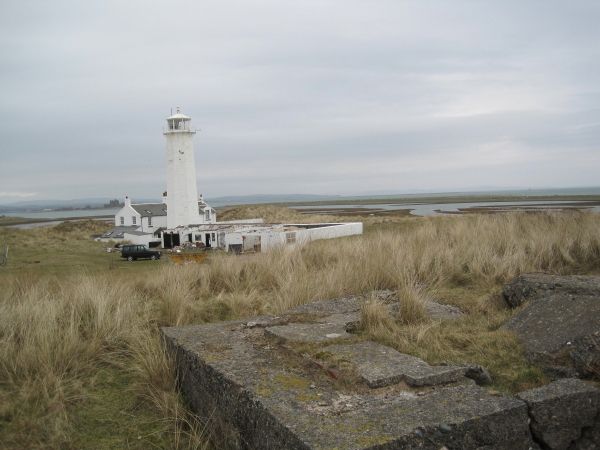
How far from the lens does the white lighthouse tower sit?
4328cm

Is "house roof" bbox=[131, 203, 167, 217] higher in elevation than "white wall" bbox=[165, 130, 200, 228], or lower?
lower

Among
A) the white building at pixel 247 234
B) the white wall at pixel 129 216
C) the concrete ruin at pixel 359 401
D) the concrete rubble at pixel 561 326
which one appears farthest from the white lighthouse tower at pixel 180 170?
the concrete ruin at pixel 359 401

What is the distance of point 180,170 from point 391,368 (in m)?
41.5

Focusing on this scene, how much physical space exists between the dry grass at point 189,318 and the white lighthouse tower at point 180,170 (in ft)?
113

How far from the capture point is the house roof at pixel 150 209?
53.0 metres

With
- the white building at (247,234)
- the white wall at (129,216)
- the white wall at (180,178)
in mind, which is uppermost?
the white wall at (180,178)

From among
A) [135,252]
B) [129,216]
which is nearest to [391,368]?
[135,252]

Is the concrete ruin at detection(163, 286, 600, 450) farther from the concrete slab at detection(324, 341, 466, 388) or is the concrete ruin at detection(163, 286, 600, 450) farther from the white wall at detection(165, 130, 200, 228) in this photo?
the white wall at detection(165, 130, 200, 228)

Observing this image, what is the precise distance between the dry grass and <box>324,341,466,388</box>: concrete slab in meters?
0.40

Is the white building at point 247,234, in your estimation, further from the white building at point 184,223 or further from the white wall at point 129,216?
the white wall at point 129,216

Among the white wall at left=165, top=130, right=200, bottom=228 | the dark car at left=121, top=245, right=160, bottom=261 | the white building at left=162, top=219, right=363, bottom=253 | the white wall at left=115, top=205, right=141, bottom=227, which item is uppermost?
the white wall at left=165, top=130, right=200, bottom=228

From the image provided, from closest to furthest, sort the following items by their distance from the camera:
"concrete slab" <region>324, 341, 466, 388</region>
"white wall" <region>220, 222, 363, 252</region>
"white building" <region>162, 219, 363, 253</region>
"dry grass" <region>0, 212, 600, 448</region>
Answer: "concrete slab" <region>324, 341, 466, 388</region> < "dry grass" <region>0, 212, 600, 448</region> < "white wall" <region>220, 222, 363, 252</region> < "white building" <region>162, 219, 363, 253</region>

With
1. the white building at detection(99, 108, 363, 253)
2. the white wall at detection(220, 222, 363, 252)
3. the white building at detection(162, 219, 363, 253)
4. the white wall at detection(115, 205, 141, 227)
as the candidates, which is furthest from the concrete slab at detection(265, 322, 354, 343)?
the white wall at detection(115, 205, 141, 227)

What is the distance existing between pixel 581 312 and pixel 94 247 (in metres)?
40.5
